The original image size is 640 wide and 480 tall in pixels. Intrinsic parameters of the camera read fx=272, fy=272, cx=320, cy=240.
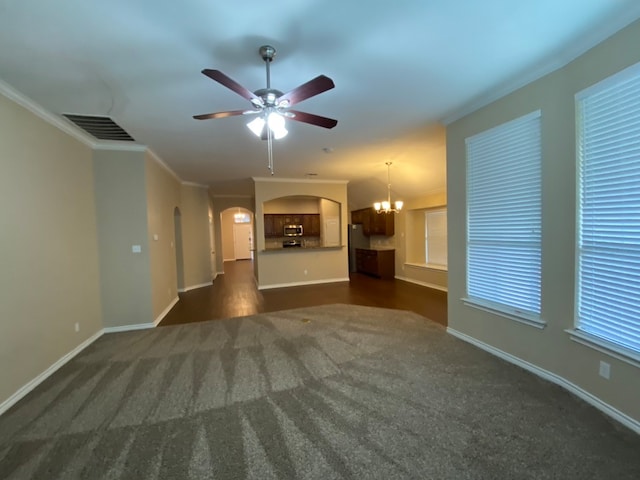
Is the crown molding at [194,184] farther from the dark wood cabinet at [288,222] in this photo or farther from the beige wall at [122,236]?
the beige wall at [122,236]

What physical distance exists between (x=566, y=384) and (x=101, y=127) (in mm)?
5580

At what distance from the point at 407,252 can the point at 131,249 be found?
6495mm

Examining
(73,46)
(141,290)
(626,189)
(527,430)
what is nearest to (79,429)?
(141,290)

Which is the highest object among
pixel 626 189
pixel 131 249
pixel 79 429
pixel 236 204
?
pixel 236 204

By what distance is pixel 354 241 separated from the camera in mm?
10047

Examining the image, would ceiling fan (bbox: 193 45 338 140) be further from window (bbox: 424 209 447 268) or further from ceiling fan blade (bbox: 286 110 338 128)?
window (bbox: 424 209 447 268)

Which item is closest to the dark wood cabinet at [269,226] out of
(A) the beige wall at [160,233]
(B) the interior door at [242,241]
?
(A) the beige wall at [160,233]

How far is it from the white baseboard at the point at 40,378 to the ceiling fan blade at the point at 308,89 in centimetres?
337

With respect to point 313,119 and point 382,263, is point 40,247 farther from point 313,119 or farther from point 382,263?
point 382,263

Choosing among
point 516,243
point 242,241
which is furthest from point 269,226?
point 516,243

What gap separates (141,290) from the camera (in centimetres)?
420

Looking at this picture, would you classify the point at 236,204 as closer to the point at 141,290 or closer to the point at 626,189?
the point at 141,290

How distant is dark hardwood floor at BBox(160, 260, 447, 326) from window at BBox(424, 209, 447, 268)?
87 centimetres

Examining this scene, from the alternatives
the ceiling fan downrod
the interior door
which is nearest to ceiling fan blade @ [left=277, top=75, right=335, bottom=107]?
the ceiling fan downrod
